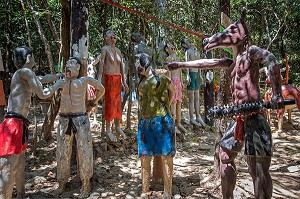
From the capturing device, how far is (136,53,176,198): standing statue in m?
4.37

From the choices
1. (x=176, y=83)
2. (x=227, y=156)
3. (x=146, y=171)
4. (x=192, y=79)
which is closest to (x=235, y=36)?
(x=227, y=156)

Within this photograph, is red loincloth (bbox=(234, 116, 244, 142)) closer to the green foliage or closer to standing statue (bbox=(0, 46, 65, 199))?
standing statue (bbox=(0, 46, 65, 199))

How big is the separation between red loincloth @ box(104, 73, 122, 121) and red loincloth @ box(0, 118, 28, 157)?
2180 millimetres

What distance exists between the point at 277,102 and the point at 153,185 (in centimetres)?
267

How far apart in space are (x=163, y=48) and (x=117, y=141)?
2498 mm

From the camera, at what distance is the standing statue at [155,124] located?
14.3 ft

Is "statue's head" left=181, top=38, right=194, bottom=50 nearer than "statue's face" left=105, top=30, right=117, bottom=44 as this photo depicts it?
No

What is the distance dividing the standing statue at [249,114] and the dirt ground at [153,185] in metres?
1.19

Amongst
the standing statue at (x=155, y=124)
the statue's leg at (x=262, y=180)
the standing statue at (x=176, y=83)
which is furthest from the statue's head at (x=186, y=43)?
the statue's leg at (x=262, y=180)

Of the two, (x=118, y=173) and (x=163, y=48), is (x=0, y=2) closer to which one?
(x=163, y=48)

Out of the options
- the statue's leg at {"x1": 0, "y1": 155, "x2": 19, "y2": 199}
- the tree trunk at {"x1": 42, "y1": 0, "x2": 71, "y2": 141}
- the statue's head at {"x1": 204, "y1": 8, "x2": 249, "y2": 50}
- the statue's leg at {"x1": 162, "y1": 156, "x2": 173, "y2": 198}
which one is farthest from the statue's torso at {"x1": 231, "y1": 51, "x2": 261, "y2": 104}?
the tree trunk at {"x1": 42, "y1": 0, "x2": 71, "y2": 141}

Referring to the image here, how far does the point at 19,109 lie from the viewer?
13.5 ft

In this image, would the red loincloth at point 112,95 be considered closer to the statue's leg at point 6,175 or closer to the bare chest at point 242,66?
the statue's leg at point 6,175

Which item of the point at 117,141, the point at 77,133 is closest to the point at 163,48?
the point at 117,141
